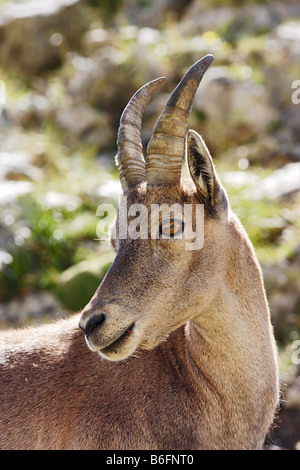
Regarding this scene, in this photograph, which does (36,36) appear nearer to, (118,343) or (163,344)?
(163,344)

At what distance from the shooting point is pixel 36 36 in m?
22.7

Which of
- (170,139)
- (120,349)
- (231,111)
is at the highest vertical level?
(170,139)

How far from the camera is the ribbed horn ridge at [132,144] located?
5531 mm

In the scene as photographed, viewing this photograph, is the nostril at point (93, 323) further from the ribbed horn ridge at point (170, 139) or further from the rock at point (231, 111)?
the rock at point (231, 111)

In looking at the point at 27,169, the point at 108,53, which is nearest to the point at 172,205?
the point at 27,169

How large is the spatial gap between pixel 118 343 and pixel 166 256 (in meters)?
0.80

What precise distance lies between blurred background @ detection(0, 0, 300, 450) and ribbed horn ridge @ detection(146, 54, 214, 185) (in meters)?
3.48

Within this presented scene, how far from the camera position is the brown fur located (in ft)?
16.0

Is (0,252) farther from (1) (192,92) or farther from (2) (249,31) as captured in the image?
(2) (249,31)

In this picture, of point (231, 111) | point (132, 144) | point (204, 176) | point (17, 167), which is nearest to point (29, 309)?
point (17, 167)

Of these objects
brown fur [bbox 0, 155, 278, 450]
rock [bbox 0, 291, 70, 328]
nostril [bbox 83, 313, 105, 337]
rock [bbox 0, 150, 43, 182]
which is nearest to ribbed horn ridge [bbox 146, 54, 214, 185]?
brown fur [bbox 0, 155, 278, 450]

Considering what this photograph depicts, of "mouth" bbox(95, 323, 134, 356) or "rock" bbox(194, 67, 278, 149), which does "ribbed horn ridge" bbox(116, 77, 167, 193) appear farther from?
"rock" bbox(194, 67, 278, 149)

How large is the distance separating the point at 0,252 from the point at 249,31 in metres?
12.1

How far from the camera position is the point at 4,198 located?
513 inches
